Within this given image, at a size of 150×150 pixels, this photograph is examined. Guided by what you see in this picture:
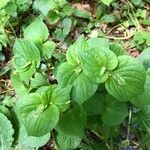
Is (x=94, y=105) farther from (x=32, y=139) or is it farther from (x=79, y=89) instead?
(x=32, y=139)

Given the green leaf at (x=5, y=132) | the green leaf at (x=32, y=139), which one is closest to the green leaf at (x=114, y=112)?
the green leaf at (x=32, y=139)

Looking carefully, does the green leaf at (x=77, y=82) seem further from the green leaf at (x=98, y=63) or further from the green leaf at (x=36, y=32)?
the green leaf at (x=36, y=32)

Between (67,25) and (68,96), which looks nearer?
(68,96)

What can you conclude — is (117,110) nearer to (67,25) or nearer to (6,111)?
(6,111)

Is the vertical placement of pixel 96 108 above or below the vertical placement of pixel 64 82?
below

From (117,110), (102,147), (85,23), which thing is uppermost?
(117,110)

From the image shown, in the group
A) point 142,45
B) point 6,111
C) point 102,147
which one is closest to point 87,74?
point 6,111

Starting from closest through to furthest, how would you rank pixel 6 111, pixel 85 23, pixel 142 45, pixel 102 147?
pixel 6 111 → pixel 102 147 → pixel 142 45 → pixel 85 23

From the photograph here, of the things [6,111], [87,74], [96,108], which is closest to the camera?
[87,74]

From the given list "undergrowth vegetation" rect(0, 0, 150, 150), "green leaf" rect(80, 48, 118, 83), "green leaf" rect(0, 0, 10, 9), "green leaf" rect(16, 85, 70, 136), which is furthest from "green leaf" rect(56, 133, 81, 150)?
"green leaf" rect(0, 0, 10, 9)

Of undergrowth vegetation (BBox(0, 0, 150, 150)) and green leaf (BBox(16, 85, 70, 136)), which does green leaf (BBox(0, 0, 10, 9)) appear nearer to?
undergrowth vegetation (BBox(0, 0, 150, 150))
